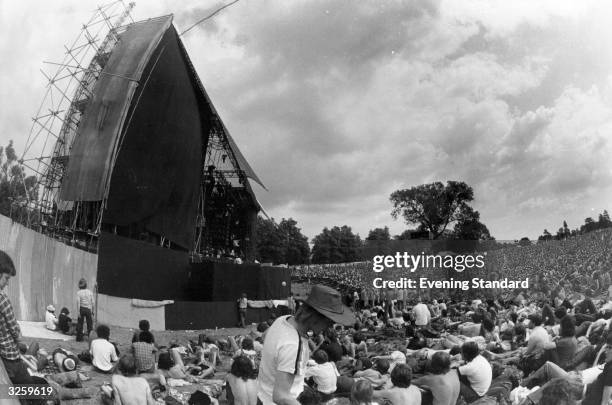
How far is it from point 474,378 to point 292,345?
11.3 feet

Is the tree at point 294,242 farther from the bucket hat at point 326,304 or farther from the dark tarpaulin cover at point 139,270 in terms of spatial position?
the bucket hat at point 326,304

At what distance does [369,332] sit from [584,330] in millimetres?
3720

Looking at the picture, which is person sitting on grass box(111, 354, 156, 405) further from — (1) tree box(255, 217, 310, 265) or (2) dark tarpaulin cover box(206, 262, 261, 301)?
(2) dark tarpaulin cover box(206, 262, 261, 301)

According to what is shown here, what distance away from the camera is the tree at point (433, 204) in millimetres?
9008

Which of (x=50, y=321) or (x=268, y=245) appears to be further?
(x=268, y=245)

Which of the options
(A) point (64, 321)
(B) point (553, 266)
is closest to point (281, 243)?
(A) point (64, 321)

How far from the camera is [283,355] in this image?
2.87 m

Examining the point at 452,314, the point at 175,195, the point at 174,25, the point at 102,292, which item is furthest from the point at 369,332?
the point at 174,25

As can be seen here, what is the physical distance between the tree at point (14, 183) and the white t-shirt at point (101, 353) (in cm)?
136

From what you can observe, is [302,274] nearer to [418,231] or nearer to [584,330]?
[418,231]

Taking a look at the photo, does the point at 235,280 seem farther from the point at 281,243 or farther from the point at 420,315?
the point at 420,315

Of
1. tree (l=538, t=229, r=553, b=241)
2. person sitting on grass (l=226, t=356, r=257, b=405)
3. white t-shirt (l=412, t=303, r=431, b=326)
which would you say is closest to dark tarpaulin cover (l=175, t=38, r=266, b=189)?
person sitting on grass (l=226, t=356, r=257, b=405)

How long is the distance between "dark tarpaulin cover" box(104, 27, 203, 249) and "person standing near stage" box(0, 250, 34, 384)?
1.94m

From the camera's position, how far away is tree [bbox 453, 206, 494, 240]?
990cm
